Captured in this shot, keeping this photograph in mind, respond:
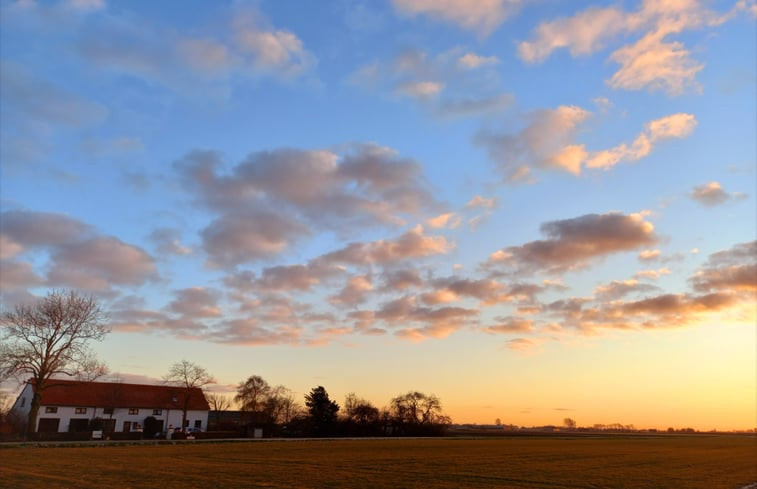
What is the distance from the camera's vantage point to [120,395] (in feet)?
307

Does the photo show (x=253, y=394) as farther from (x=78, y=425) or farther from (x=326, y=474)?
(x=326, y=474)

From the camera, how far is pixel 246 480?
2611 cm

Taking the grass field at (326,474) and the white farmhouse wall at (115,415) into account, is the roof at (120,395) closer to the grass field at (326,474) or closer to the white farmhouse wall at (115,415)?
A: the white farmhouse wall at (115,415)

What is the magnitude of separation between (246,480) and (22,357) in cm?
4866

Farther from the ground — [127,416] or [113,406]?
[113,406]

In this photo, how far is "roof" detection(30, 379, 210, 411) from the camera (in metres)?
88.3

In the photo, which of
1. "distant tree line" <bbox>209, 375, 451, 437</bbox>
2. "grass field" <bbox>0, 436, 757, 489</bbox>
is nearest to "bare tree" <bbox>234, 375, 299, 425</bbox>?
"distant tree line" <bbox>209, 375, 451, 437</bbox>

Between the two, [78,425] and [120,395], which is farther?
[120,395]

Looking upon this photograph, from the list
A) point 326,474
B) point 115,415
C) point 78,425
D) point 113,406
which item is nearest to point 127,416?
point 115,415

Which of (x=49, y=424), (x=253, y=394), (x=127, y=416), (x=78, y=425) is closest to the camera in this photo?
(x=49, y=424)

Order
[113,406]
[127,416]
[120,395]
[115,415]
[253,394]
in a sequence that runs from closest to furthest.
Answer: [113,406]
[115,415]
[127,416]
[120,395]
[253,394]

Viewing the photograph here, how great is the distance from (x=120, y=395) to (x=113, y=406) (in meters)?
3.63

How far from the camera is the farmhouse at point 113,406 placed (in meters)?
86.3

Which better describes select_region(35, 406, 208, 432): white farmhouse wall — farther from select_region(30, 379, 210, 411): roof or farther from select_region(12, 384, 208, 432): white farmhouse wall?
select_region(30, 379, 210, 411): roof
